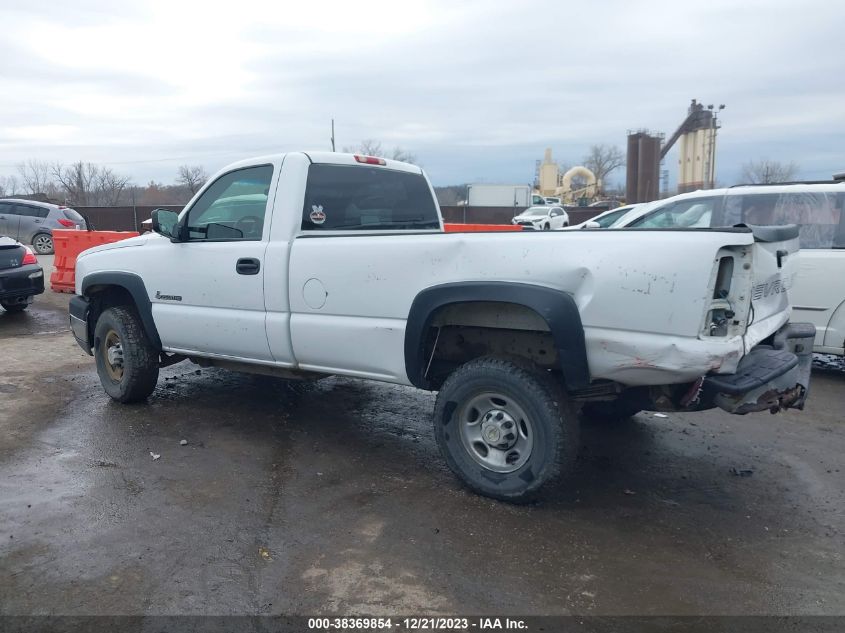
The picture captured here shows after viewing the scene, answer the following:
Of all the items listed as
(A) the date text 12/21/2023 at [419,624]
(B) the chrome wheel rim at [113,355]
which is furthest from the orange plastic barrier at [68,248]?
(A) the date text 12/21/2023 at [419,624]

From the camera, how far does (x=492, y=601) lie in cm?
304

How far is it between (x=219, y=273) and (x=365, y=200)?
119 centimetres

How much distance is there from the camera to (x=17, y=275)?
9.89 metres

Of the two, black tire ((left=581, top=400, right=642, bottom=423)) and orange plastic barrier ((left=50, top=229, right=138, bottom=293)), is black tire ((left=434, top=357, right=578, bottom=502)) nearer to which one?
black tire ((left=581, top=400, right=642, bottom=423))

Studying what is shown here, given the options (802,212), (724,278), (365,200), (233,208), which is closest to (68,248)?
(233,208)

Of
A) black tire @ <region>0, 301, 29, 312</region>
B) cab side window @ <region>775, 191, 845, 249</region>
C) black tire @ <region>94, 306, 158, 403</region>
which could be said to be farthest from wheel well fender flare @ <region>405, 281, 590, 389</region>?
black tire @ <region>0, 301, 29, 312</region>

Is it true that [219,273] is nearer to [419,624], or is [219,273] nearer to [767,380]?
[419,624]

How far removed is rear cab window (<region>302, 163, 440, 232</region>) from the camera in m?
4.92

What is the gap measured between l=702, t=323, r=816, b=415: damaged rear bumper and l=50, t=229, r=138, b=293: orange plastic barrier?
1043cm

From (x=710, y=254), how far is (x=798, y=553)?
1.57 meters

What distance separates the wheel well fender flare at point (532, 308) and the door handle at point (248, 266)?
52.0 inches

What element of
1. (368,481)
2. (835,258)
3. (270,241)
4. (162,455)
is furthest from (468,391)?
(835,258)

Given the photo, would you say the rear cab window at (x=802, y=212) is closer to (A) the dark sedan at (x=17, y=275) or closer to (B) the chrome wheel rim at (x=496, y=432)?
(B) the chrome wheel rim at (x=496, y=432)

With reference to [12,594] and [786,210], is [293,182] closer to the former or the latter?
[12,594]
